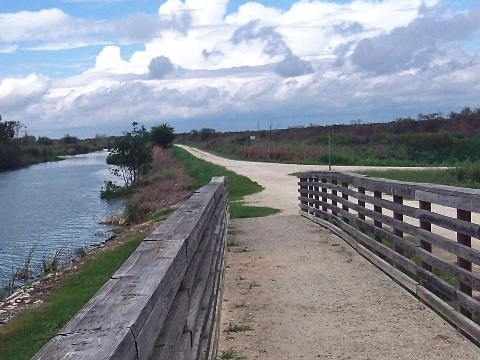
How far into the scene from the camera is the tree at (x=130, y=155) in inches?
1868

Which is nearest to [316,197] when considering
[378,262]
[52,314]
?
[378,262]

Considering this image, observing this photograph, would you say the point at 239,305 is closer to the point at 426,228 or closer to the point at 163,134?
the point at 426,228

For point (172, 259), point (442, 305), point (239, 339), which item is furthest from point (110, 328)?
point (442, 305)

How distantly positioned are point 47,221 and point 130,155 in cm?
1949

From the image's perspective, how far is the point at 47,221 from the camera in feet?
92.5

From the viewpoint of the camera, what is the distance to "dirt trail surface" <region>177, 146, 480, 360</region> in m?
6.21

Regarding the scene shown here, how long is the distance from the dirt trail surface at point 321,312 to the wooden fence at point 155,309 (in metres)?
0.78

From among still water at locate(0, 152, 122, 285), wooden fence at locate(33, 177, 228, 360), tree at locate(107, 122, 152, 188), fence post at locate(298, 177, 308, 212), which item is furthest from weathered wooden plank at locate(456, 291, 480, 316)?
tree at locate(107, 122, 152, 188)

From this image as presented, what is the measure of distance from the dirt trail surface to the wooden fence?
780 mm

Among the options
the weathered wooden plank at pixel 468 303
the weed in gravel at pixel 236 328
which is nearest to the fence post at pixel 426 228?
the weathered wooden plank at pixel 468 303

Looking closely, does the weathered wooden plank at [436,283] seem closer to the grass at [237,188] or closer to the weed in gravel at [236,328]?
the weed in gravel at [236,328]

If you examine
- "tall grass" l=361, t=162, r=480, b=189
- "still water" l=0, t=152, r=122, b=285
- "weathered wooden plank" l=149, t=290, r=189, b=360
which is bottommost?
"still water" l=0, t=152, r=122, b=285

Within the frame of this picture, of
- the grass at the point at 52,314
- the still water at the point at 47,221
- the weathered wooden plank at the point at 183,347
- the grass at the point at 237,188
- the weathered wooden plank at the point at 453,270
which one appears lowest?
the still water at the point at 47,221

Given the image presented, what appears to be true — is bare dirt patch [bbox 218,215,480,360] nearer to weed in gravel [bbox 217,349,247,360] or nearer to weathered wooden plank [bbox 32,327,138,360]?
weed in gravel [bbox 217,349,247,360]
